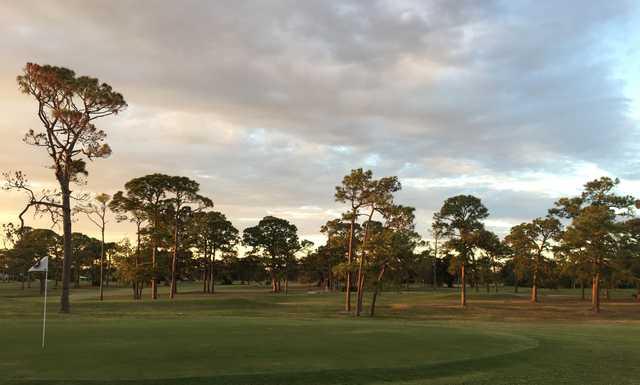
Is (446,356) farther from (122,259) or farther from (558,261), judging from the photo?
(122,259)

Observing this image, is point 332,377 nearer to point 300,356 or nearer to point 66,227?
point 300,356

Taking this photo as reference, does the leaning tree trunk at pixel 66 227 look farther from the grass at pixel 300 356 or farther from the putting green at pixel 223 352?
the putting green at pixel 223 352

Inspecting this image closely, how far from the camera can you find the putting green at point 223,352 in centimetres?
1231

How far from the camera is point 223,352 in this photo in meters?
15.0

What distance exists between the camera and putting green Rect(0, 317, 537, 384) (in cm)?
1231

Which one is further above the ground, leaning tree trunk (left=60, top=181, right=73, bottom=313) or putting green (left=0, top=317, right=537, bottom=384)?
leaning tree trunk (left=60, top=181, right=73, bottom=313)

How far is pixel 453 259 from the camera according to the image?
6719cm

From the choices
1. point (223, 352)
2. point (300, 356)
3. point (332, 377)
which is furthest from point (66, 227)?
point (332, 377)

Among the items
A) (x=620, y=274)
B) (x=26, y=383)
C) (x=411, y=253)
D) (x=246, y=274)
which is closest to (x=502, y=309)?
(x=620, y=274)

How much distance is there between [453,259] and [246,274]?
6388 centimetres

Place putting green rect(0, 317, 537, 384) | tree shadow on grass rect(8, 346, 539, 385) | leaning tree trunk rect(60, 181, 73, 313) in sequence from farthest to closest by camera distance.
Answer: leaning tree trunk rect(60, 181, 73, 313)
putting green rect(0, 317, 537, 384)
tree shadow on grass rect(8, 346, 539, 385)

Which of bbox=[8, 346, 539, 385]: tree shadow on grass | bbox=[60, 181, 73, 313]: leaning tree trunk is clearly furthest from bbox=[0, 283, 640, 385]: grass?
bbox=[60, 181, 73, 313]: leaning tree trunk

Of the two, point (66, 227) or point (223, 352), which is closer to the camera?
point (223, 352)

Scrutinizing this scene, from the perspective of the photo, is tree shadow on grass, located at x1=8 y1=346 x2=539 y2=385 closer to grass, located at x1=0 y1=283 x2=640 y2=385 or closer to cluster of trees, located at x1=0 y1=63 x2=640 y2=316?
grass, located at x1=0 y1=283 x2=640 y2=385
